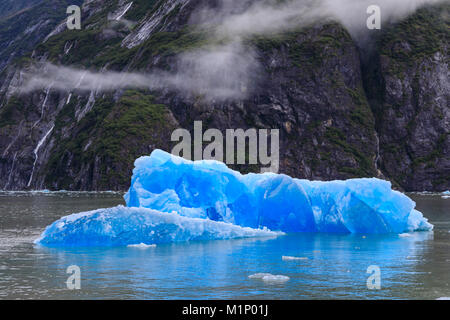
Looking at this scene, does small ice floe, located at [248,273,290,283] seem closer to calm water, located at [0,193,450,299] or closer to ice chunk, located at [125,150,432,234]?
calm water, located at [0,193,450,299]

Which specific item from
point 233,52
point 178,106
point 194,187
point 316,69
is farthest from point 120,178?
point 194,187

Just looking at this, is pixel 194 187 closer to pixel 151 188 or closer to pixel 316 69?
pixel 151 188

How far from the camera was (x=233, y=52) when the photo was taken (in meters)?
197

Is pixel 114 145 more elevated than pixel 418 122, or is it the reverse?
pixel 418 122

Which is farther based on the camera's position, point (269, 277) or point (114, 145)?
point (114, 145)

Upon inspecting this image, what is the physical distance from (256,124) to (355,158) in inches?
1130

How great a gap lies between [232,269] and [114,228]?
1074 cm

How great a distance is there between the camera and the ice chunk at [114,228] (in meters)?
37.7

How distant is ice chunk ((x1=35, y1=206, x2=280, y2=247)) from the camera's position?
37.7 meters

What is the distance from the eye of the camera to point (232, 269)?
2981 centimetres

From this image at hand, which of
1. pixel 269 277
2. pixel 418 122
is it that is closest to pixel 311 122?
pixel 418 122

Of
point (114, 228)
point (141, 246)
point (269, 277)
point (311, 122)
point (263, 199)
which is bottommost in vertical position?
point (269, 277)

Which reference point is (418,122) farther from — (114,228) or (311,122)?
(114,228)

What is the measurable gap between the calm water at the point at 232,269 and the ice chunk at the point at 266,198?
5.02 meters
